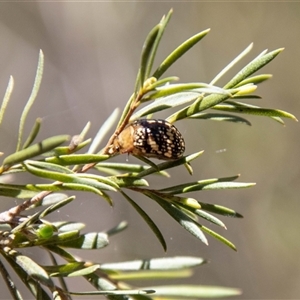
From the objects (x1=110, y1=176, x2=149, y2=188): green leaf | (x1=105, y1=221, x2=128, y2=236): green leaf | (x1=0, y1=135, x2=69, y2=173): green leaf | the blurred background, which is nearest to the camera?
(x1=0, y1=135, x2=69, y2=173): green leaf

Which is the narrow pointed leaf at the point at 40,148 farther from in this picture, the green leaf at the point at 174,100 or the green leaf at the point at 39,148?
the green leaf at the point at 174,100

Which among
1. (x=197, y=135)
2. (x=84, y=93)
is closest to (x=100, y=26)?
(x=84, y=93)

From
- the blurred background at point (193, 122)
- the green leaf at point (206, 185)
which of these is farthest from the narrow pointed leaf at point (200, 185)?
the blurred background at point (193, 122)

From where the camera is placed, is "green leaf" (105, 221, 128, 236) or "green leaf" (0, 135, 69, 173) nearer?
"green leaf" (0, 135, 69, 173)

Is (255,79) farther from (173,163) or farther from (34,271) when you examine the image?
(34,271)

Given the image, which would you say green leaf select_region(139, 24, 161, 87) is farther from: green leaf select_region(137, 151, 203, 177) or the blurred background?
the blurred background

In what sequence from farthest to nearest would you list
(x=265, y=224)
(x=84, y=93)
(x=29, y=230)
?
(x=84, y=93) < (x=265, y=224) < (x=29, y=230)

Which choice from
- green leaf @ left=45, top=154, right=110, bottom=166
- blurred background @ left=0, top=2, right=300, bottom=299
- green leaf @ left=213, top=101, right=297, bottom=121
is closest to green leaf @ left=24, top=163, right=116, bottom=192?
green leaf @ left=45, top=154, right=110, bottom=166

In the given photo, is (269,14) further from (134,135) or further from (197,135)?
(134,135)

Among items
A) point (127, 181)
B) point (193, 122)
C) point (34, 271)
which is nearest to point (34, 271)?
point (34, 271)
